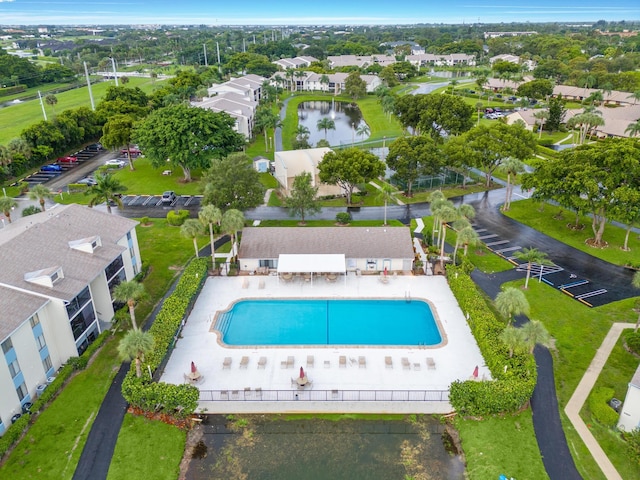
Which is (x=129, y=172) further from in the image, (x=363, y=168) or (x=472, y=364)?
(x=472, y=364)

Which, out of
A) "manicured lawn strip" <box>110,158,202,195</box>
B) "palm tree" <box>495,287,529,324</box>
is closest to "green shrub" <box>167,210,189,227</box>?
"manicured lawn strip" <box>110,158,202,195</box>

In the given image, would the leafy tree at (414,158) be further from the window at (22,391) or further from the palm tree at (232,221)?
the window at (22,391)

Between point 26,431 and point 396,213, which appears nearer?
point 26,431

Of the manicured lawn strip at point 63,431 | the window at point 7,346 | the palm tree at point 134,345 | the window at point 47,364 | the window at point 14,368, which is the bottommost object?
the manicured lawn strip at point 63,431

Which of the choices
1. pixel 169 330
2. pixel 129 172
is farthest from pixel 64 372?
pixel 129 172

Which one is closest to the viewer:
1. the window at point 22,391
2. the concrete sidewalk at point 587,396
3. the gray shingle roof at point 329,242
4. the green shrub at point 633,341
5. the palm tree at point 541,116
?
the concrete sidewalk at point 587,396

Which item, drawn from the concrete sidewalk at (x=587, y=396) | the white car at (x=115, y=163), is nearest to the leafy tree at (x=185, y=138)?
the white car at (x=115, y=163)

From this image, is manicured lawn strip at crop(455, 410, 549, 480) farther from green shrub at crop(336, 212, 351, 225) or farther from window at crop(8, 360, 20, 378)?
green shrub at crop(336, 212, 351, 225)
